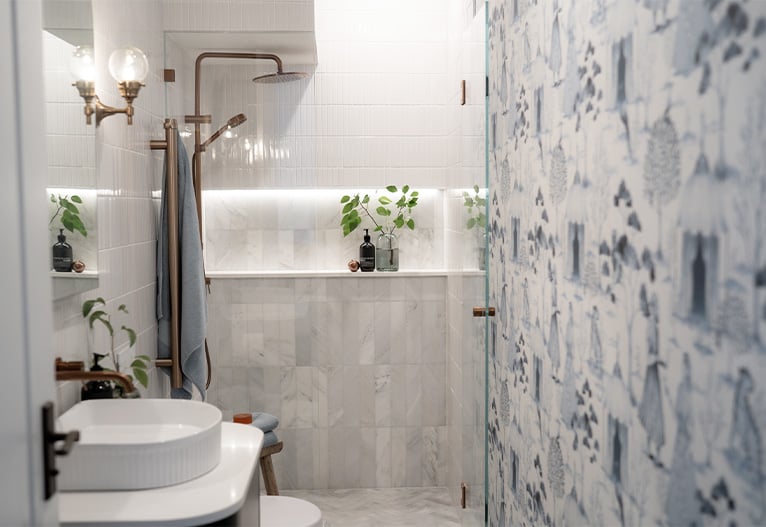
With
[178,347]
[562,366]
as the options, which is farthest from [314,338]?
[562,366]

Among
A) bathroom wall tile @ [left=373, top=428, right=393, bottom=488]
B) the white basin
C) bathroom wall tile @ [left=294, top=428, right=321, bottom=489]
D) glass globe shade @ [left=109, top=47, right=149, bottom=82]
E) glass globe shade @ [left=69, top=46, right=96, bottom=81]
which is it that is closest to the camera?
the white basin

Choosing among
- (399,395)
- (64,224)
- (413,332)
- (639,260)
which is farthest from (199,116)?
(639,260)

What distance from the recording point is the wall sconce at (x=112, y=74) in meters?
1.95

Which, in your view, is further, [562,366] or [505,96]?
[505,96]

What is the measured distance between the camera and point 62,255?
1823 millimetres

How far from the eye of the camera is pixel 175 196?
8.74ft

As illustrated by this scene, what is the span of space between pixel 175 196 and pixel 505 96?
124 centimetres

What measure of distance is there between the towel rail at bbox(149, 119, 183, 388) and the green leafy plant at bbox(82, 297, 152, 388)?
17cm

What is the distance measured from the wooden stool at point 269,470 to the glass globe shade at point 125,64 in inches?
56.4

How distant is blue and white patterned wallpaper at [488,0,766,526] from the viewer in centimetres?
89

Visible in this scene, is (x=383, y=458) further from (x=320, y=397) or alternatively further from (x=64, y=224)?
(x=64, y=224)

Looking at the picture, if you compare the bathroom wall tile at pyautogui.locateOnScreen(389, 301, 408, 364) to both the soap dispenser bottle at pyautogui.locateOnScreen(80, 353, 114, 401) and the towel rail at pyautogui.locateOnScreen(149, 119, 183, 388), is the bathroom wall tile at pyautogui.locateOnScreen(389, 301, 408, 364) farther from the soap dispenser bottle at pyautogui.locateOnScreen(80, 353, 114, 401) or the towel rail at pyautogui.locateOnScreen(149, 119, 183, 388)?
the soap dispenser bottle at pyautogui.locateOnScreen(80, 353, 114, 401)

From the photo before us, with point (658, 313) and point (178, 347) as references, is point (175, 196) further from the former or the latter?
point (658, 313)

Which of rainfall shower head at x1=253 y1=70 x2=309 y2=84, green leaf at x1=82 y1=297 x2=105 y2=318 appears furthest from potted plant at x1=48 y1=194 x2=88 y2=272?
rainfall shower head at x1=253 y1=70 x2=309 y2=84
